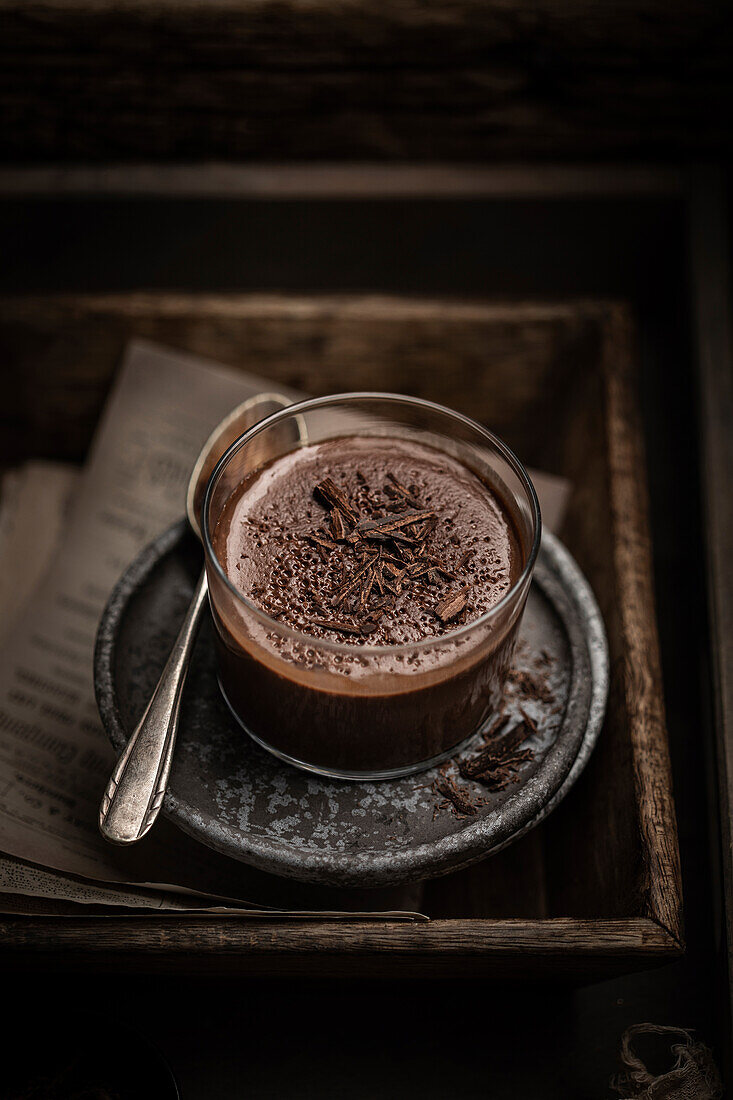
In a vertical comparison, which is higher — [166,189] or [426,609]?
[166,189]

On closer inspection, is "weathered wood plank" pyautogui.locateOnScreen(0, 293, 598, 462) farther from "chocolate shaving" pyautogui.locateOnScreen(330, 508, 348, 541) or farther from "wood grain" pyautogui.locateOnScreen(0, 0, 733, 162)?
"chocolate shaving" pyautogui.locateOnScreen(330, 508, 348, 541)

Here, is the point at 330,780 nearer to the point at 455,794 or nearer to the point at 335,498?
the point at 455,794

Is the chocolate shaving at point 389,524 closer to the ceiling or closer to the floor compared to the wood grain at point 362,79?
closer to the floor

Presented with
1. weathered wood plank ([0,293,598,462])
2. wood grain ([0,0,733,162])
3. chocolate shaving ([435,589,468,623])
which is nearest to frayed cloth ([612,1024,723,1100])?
chocolate shaving ([435,589,468,623])

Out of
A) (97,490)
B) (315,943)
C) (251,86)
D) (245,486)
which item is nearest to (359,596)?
(245,486)

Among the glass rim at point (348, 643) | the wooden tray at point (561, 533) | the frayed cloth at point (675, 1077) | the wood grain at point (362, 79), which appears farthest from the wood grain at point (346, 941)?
the wood grain at point (362, 79)

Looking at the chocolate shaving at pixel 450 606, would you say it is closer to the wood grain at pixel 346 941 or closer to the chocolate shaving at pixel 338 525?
the chocolate shaving at pixel 338 525

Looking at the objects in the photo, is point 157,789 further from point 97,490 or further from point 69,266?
point 69,266
